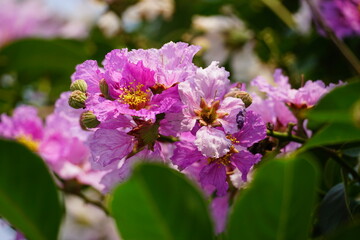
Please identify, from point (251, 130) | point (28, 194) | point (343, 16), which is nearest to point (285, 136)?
point (251, 130)

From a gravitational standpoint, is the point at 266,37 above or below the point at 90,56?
below

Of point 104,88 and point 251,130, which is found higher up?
point 104,88

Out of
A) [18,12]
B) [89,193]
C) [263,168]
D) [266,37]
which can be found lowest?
→ [89,193]

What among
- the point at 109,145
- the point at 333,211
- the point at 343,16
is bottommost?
the point at 333,211

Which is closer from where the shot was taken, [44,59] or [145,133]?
[145,133]

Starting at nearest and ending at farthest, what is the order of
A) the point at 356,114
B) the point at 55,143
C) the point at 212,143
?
the point at 356,114 → the point at 212,143 → the point at 55,143

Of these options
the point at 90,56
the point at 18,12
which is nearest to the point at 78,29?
the point at 18,12

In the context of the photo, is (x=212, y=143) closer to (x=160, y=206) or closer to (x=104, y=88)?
(x=104, y=88)

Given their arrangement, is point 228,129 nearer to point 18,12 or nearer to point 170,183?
point 170,183
